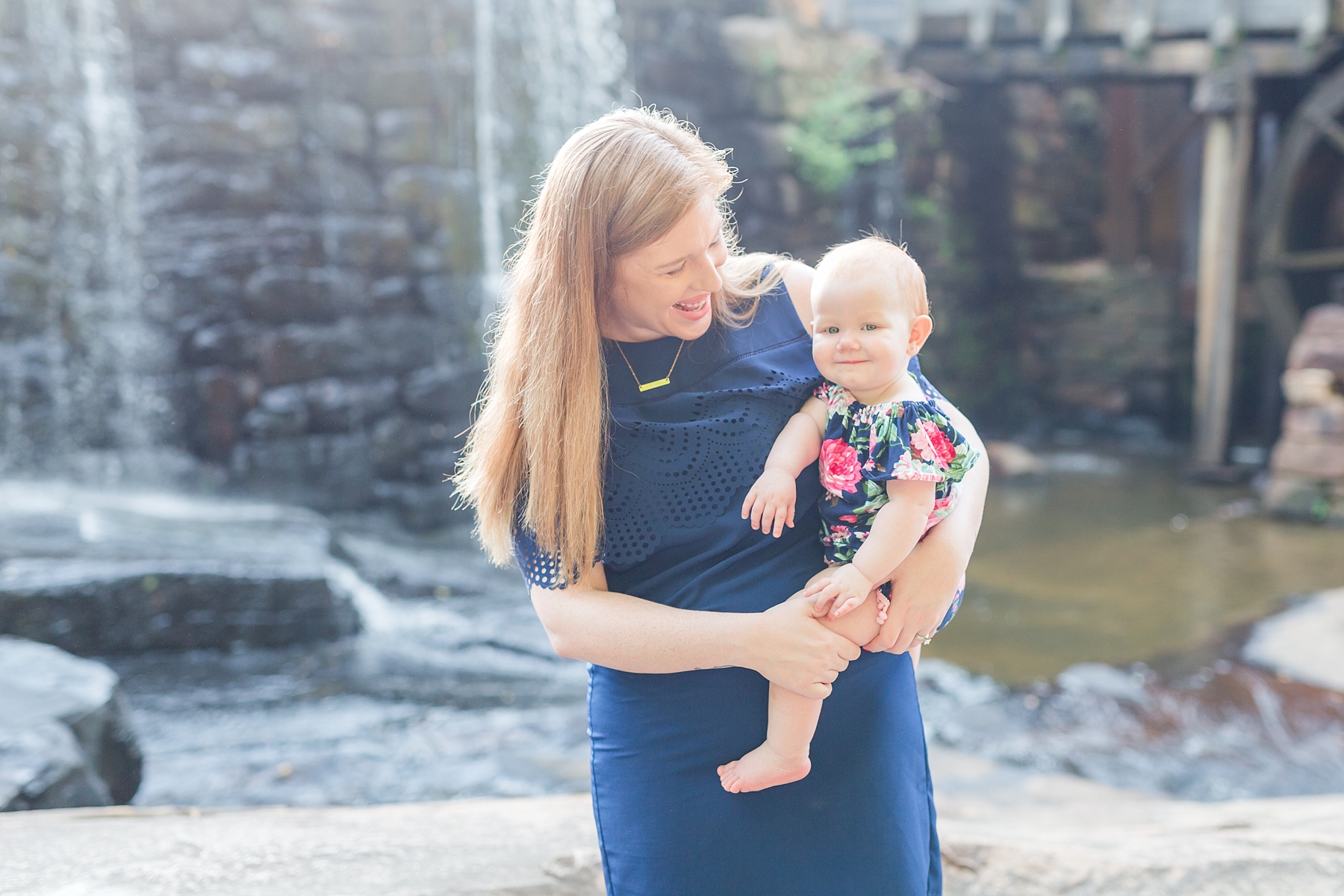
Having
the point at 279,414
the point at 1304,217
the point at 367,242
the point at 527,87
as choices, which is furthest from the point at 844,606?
the point at 1304,217

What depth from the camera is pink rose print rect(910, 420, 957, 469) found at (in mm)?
1224

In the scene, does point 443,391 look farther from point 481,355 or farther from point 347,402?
point 347,402

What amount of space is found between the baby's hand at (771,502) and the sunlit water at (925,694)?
2058mm

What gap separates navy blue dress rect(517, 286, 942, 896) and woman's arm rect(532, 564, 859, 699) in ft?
0.20

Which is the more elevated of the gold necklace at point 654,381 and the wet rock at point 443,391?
the gold necklace at point 654,381

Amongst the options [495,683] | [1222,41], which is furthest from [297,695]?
[1222,41]

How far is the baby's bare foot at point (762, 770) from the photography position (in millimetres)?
1200

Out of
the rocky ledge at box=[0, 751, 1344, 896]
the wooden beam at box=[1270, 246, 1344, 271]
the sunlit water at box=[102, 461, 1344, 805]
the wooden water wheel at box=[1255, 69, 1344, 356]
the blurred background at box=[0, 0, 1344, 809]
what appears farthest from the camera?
the wooden beam at box=[1270, 246, 1344, 271]

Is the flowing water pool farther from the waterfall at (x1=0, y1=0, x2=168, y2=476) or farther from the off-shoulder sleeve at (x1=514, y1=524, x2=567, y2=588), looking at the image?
the waterfall at (x1=0, y1=0, x2=168, y2=476)

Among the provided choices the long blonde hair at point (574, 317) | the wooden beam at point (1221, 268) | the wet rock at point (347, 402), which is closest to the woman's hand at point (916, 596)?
the long blonde hair at point (574, 317)

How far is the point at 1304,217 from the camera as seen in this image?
30.4ft

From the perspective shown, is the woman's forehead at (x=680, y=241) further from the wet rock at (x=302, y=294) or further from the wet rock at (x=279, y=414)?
the wet rock at (x=302, y=294)

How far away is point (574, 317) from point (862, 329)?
0.36 meters

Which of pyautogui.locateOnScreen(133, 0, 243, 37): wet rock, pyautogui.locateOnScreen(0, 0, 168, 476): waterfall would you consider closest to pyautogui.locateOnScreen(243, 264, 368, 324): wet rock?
pyautogui.locateOnScreen(0, 0, 168, 476): waterfall
